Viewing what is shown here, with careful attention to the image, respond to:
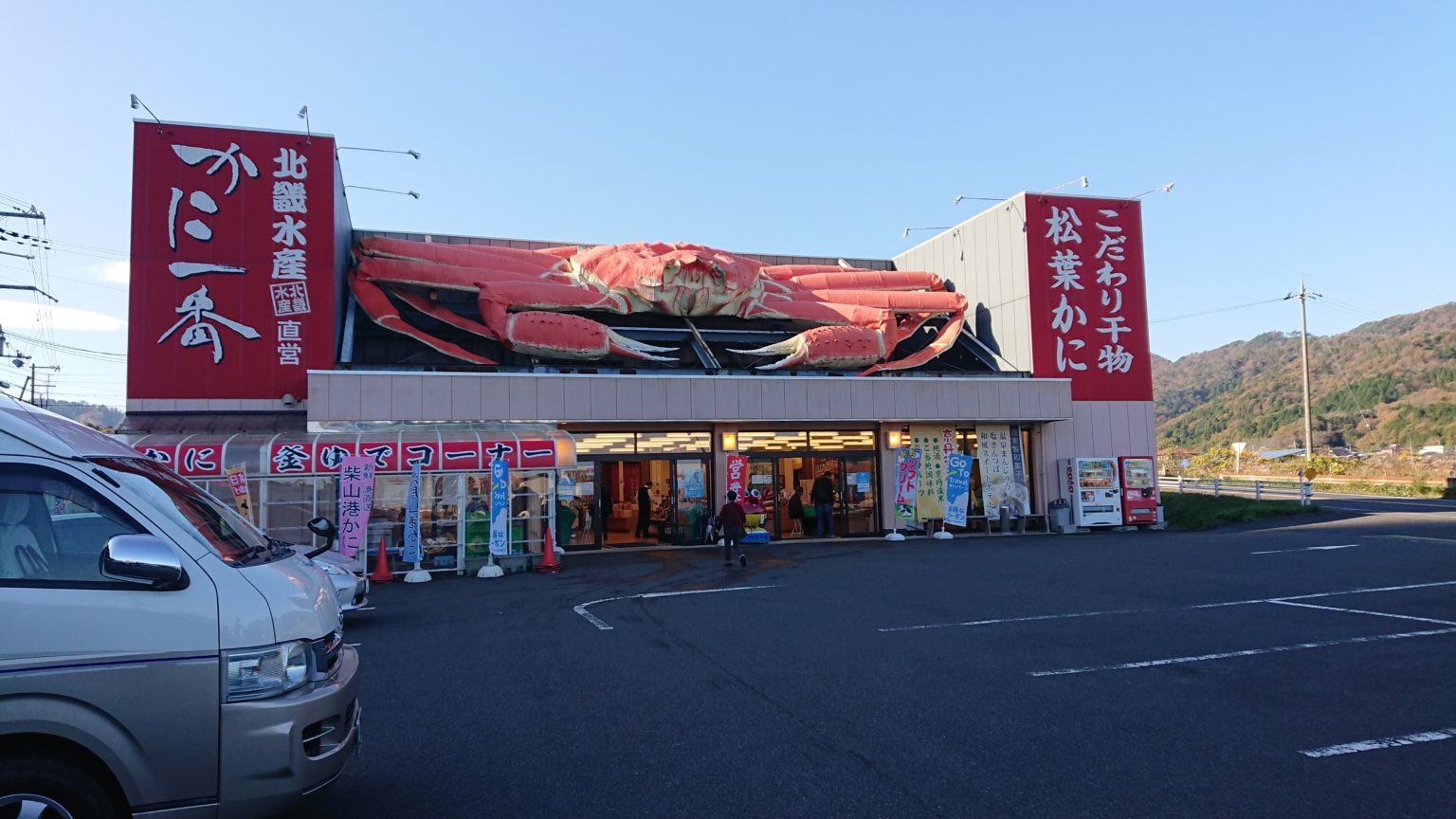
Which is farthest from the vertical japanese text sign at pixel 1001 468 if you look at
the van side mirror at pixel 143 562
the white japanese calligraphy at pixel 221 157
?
the van side mirror at pixel 143 562

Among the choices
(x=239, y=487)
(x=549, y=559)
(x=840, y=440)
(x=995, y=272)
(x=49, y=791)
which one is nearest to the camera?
(x=49, y=791)

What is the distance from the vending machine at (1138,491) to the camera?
2205cm

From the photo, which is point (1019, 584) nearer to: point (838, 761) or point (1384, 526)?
point (838, 761)

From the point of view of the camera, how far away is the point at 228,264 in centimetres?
1742

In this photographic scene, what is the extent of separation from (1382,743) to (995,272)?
64.0ft

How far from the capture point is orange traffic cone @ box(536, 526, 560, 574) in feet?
50.0

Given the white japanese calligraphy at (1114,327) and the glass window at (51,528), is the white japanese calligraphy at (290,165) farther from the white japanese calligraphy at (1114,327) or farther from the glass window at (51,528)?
the white japanese calligraphy at (1114,327)

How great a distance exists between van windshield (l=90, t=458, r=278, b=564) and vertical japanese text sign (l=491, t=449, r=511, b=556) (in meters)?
10.3

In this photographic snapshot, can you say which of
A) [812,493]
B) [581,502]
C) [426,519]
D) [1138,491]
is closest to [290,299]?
[426,519]

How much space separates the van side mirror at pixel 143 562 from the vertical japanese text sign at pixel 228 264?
51.6ft

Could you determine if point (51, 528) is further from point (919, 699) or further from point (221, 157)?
point (221, 157)

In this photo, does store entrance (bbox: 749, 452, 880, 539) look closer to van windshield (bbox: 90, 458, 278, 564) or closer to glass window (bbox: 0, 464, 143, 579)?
van windshield (bbox: 90, 458, 278, 564)

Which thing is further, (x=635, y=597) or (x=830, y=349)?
(x=830, y=349)

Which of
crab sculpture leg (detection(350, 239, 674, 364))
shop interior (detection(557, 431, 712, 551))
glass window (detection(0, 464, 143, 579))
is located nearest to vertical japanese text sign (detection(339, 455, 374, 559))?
crab sculpture leg (detection(350, 239, 674, 364))
